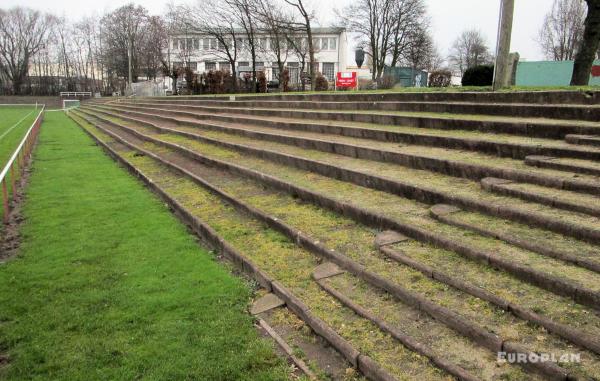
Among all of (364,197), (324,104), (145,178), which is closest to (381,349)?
(364,197)

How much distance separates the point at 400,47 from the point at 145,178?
3682cm

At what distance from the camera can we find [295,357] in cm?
318

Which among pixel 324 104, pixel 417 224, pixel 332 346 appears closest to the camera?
pixel 332 346

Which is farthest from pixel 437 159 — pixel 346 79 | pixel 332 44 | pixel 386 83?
pixel 332 44

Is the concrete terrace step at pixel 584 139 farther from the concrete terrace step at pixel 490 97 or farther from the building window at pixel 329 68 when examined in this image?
the building window at pixel 329 68

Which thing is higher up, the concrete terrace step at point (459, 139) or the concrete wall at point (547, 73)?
the concrete wall at point (547, 73)

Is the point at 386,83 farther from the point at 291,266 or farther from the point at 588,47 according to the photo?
the point at 291,266

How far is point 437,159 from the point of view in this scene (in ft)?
19.5

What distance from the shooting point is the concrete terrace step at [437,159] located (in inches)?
189

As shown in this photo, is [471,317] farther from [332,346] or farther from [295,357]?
[295,357]

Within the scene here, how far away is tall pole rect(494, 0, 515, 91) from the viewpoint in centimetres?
915

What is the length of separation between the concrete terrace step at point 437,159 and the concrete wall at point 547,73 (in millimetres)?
14297

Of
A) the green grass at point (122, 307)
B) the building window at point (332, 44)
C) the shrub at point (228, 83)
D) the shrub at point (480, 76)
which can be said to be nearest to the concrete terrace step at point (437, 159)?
the green grass at point (122, 307)

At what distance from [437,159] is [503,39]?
482 centimetres
